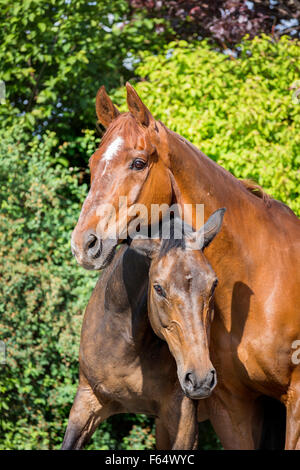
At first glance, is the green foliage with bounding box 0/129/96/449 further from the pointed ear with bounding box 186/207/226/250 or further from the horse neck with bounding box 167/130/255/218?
the pointed ear with bounding box 186/207/226/250

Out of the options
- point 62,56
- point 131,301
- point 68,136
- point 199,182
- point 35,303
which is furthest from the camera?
point 68,136

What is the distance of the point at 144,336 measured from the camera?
3.51m

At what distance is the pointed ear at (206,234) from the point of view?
3.12 meters

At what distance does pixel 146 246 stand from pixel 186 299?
Result: 0.33 metres

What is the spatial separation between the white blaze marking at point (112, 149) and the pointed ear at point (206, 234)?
50 centimetres

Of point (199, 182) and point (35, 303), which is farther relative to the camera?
point (35, 303)

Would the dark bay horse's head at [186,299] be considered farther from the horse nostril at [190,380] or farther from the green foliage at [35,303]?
the green foliage at [35,303]

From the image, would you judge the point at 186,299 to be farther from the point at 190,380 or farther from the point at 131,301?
the point at 131,301

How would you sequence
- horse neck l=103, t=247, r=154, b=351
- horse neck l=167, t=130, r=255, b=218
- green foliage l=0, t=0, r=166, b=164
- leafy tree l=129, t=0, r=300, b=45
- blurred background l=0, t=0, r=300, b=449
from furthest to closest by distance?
1. leafy tree l=129, t=0, r=300, b=45
2. green foliage l=0, t=0, r=166, b=164
3. blurred background l=0, t=0, r=300, b=449
4. horse neck l=103, t=247, r=154, b=351
5. horse neck l=167, t=130, r=255, b=218

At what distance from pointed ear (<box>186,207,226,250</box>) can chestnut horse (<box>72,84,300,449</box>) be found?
0.61ft

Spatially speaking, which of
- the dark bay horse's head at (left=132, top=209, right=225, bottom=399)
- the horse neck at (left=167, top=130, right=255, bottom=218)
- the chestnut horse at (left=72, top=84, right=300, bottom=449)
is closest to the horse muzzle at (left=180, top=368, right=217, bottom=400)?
the dark bay horse's head at (left=132, top=209, right=225, bottom=399)

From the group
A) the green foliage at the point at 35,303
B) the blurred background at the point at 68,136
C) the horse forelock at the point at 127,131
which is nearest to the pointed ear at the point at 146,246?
the horse forelock at the point at 127,131

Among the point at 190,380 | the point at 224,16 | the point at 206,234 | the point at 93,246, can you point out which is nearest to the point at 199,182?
the point at 206,234

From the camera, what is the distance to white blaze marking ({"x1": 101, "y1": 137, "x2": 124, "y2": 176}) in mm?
3127
